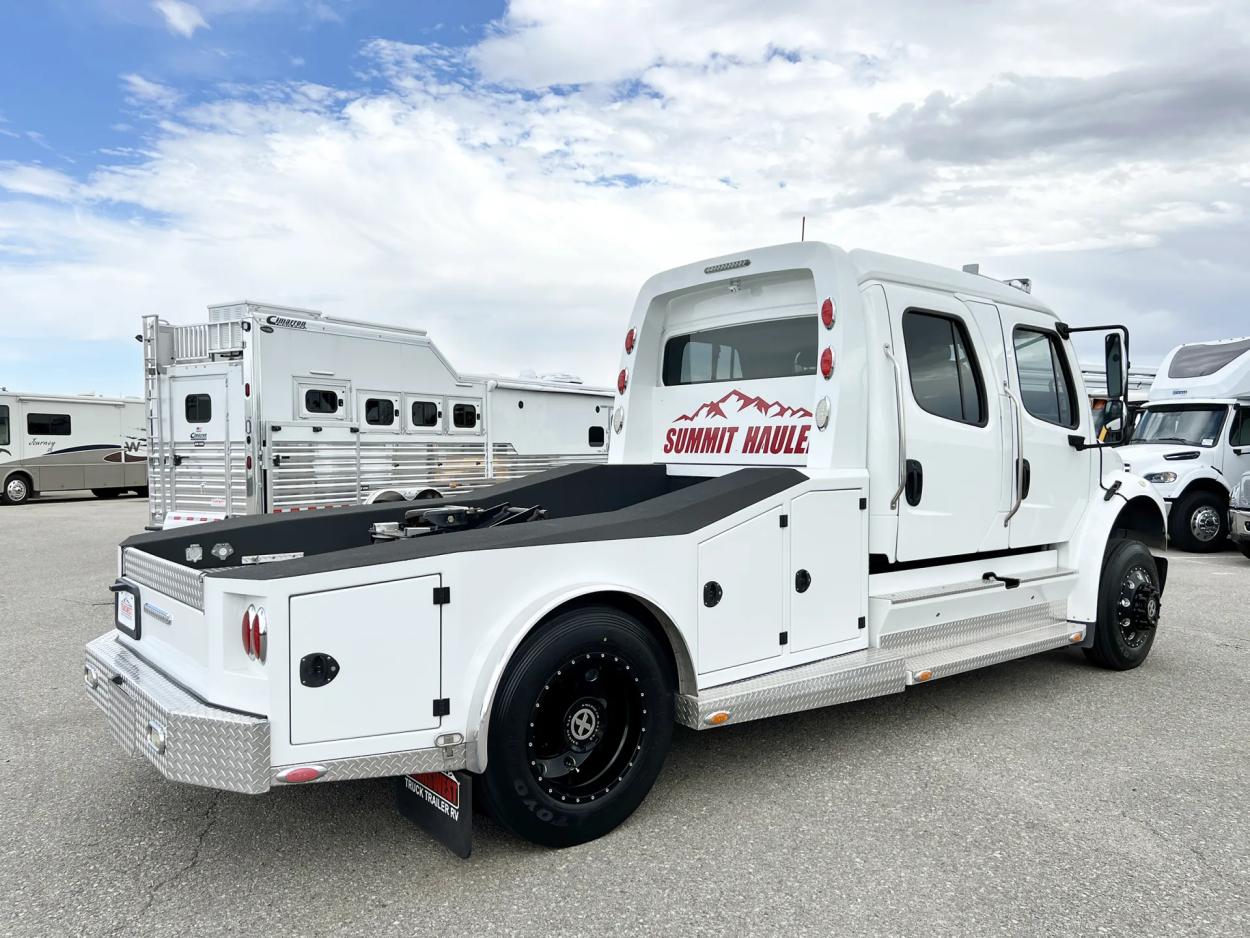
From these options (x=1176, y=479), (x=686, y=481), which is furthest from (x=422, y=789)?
(x=1176, y=479)

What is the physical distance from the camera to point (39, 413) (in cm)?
2184

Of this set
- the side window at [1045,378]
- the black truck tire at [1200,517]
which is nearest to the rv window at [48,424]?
the side window at [1045,378]

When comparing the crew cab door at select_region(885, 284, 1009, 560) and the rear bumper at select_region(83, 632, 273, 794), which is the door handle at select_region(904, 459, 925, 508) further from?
the rear bumper at select_region(83, 632, 273, 794)

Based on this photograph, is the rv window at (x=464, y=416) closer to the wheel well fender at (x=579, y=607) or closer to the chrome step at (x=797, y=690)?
the chrome step at (x=797, y=690)

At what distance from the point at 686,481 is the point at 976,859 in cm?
264

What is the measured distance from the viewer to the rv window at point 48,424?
21719 millimetres

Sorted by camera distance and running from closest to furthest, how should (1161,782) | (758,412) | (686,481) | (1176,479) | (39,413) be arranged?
1. (1161,782)
2. (758,412)
3. (686,481)
4. (1176,479)
5. (39,413)

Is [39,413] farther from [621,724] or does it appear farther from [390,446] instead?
[621,724]

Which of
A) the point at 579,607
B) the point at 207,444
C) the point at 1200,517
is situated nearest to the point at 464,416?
the point at 207,444

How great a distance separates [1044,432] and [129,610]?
5163 mm

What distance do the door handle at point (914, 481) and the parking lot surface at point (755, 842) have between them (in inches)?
50.2

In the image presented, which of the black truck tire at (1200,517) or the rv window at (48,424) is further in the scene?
the rv window at (48,424)

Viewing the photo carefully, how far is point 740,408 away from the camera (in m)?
4.94

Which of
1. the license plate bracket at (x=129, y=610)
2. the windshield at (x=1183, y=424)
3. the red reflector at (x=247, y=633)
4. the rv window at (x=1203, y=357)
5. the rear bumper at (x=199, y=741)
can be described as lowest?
the rear bumper at (x=199, y=741)
